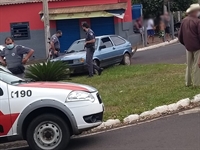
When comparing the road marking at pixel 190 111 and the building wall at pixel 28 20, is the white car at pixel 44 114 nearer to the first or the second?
the road marking at pixel 190 111

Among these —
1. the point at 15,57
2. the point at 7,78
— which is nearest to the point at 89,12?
the point at 15,57

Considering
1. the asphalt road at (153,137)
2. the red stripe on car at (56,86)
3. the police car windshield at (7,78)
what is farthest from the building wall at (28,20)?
the red stripe on car at (56,86)

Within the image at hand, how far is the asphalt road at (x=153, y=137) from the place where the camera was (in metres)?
8.22

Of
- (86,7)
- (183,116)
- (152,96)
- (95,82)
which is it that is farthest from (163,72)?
(86,7)

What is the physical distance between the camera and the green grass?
37.0ft

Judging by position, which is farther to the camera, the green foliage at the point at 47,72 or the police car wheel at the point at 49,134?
the green foliage at the point at 47,72

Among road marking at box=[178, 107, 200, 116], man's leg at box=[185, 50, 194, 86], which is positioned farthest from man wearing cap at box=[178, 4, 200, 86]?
road marking at box=[178, 107, 200, 116]

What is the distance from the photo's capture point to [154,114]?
1068 centimetres

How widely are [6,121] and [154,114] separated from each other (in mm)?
3568

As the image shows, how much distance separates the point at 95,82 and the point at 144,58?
9852 millimetres

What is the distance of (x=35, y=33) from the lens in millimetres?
33219

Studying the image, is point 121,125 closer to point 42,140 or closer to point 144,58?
point 42,140

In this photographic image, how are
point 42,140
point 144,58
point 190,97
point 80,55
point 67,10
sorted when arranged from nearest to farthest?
1. point 42,140
2. point 190,97
3. point 80,55
4. point 144,58
5. point 67,10

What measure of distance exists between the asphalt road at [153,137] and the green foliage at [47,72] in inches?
158
